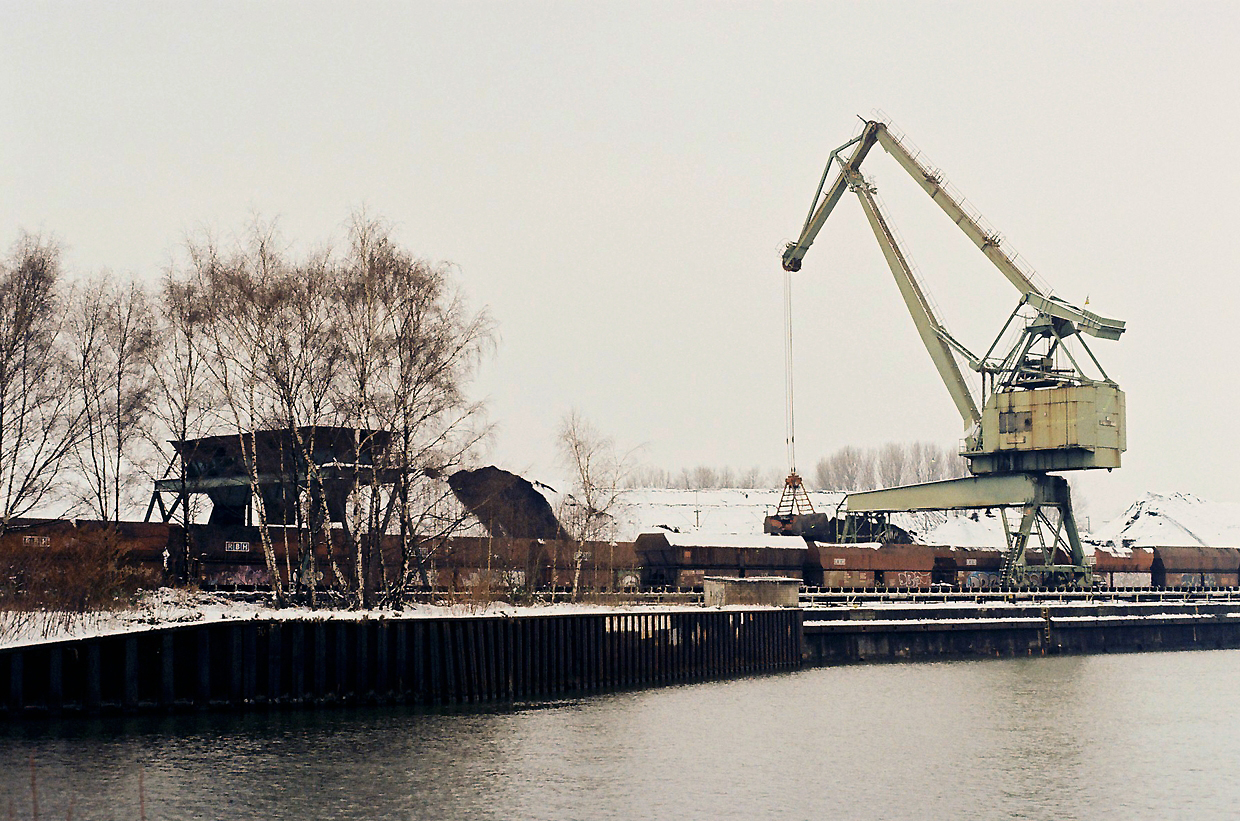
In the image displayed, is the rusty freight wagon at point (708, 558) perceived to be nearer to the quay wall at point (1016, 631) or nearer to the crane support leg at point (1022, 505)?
the crane support leg at point (1022, 505)

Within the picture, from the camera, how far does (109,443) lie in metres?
46.8

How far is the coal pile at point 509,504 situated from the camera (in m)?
63.9

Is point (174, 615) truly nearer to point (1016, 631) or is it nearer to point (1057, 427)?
point (1016, 631)

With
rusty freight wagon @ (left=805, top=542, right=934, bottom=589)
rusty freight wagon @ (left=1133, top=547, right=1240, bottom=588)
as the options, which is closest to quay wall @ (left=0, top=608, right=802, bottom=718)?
rusty freight wagon @ (left=805, top=542, right=934, bottom=589)

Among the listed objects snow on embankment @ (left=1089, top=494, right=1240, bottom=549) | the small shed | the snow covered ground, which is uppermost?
the snow covered ground

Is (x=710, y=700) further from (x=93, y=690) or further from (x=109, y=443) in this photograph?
(x=109, y=443)

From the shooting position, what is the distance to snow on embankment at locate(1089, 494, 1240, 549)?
172 metres

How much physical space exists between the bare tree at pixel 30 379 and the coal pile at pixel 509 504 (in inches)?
893

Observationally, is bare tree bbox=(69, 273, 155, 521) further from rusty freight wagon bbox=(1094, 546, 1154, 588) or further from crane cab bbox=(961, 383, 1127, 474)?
rusty freight wagon bbox=(1094, 546, 1154, 588)

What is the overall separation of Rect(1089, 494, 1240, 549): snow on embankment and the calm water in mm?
139695

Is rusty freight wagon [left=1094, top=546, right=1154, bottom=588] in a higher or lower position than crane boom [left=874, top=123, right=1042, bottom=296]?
lower

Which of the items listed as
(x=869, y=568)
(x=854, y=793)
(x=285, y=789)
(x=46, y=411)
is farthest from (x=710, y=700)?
(x=869, y=568)

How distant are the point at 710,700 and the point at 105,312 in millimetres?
24505

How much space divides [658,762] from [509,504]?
36.9 meters
